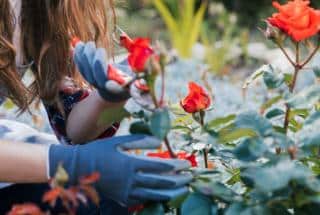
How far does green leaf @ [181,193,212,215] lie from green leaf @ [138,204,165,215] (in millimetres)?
71

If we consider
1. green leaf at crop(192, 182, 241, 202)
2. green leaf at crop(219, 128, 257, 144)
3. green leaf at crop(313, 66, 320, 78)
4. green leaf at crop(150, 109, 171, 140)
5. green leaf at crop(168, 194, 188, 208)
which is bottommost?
green leaf at crop(168, 194, 188, 208)

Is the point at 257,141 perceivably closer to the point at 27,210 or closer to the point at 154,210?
the point at 154,210

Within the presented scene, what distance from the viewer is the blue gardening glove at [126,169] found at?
4.14ft

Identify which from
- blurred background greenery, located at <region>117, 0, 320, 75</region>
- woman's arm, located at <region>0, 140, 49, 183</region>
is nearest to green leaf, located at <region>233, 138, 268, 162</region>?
A: woman's arm, located at <region>0, 140, 49, 183</region>

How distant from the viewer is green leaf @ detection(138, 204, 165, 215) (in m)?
1.27

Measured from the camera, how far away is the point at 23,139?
175 centimetres

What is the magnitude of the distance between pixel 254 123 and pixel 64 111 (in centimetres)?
63

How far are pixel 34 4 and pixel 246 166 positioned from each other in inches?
27.7

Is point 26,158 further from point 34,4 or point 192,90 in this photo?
point 34,4

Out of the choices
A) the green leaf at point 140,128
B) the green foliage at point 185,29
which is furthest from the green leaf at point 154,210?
the green foliage at point 185,29

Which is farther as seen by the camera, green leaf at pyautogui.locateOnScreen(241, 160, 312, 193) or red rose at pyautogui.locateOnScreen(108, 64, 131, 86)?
red rose at pyautogui.locateOnScreen(108, 64, 131, 86)

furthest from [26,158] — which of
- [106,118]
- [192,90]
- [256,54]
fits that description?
[256,54]

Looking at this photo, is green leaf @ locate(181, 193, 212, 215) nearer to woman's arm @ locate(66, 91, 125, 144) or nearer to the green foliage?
woman's arm @ locate(66, 91, 125, 144)

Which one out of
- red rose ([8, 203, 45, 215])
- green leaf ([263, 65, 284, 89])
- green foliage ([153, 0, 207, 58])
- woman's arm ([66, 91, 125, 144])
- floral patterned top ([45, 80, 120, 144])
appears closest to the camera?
red rose ([8, 203, 45, 215])
